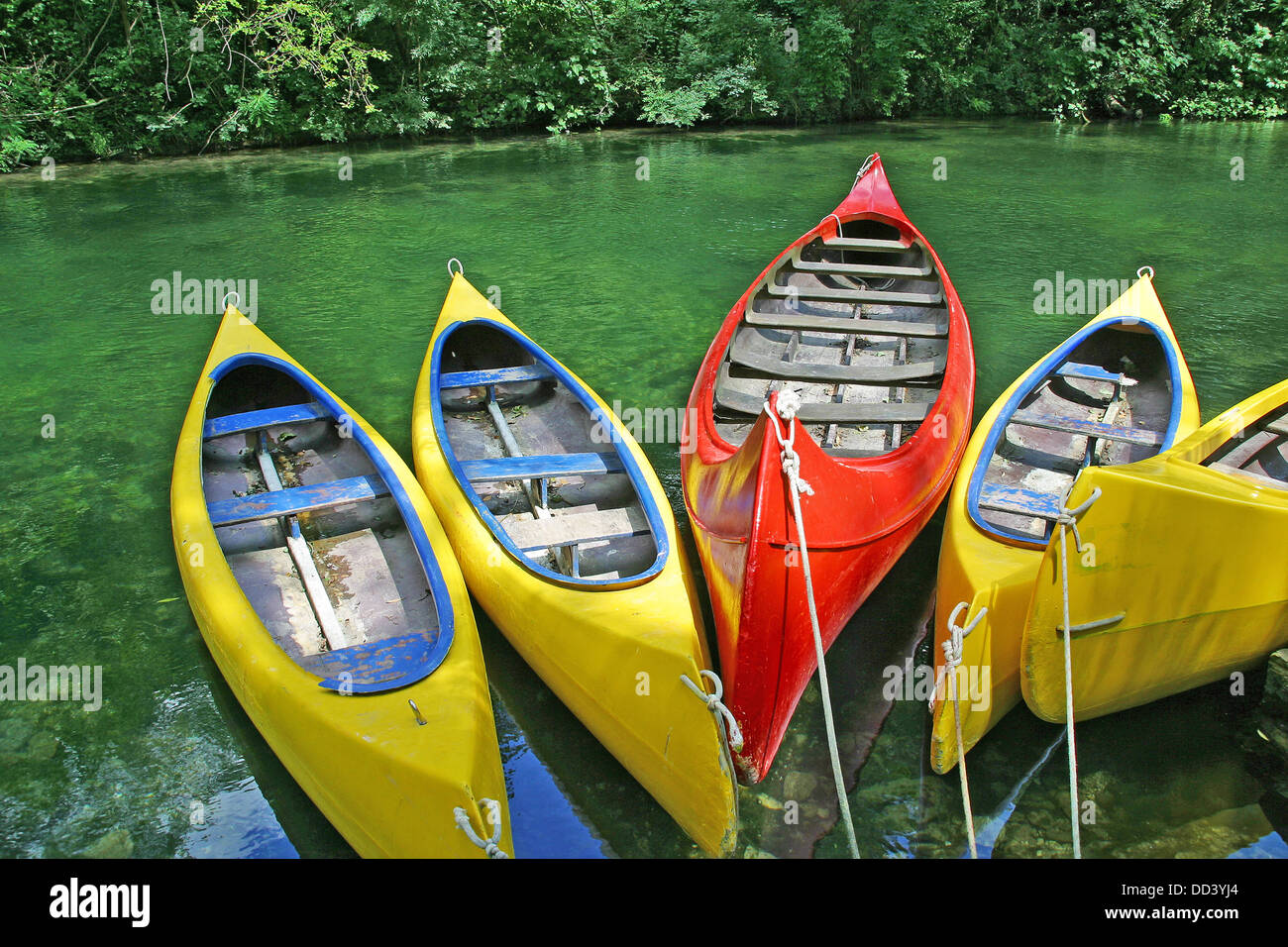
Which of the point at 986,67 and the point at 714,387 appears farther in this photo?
the point at 986,67

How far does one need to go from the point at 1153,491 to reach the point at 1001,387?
331cm

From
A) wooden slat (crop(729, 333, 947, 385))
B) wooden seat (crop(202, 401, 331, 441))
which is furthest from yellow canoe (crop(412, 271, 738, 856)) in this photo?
wooden slat (crop(729, 333, 947, 385))

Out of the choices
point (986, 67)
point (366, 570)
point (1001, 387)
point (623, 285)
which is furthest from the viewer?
point (986, 67)

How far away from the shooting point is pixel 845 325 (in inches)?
230

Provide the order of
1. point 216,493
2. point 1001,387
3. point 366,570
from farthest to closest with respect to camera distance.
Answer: point 1001,387
point 216,493
point 366,570

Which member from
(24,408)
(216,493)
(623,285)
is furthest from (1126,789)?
(24,408)

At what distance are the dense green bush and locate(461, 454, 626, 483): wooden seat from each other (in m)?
11.8

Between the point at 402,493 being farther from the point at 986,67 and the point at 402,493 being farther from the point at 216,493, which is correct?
the point at 986,67

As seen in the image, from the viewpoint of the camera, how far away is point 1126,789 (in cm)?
335

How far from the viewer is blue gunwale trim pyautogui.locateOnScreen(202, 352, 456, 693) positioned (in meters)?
3.28

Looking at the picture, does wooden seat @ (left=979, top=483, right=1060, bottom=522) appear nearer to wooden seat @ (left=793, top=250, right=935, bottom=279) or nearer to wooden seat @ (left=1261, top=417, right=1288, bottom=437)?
wooden seat @ (left=1261, top=417, right=1288, bottom=437)

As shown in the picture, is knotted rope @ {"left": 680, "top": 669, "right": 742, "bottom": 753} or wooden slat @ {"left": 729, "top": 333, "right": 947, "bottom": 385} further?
wooden slat @ {"left": 729, "top": 333, "right": 947, "bottom": 385}

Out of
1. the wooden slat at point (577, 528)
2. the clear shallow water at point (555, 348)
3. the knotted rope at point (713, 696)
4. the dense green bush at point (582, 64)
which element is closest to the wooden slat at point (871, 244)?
the clear shallow water at point (555, 348)

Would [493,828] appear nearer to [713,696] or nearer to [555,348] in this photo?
[713,696]
